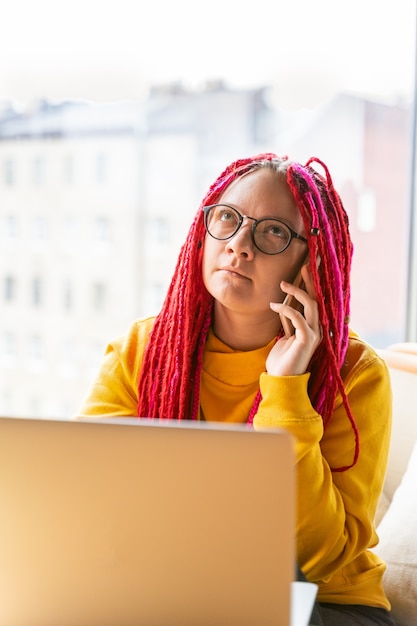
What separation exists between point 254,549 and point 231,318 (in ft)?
2.25

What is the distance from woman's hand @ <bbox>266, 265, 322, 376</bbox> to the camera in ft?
4.28

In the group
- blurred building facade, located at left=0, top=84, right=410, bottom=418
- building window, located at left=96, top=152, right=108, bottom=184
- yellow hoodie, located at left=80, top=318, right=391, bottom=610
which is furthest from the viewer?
building window, located at left=96, top=152, right=108, bottom=184

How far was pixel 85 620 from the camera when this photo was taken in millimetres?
841

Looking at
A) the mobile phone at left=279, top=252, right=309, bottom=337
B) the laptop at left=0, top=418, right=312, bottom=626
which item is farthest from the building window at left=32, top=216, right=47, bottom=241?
the laptop at left=0, top=418, right=312, bottom=626

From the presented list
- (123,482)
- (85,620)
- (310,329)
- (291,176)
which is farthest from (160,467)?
(291,176)

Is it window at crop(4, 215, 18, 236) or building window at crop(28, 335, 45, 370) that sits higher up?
window at crop(4, 215, 18, 236)

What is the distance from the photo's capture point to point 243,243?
4.37 ft

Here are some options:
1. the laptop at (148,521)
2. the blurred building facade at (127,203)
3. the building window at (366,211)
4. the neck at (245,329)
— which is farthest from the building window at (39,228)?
the laptop at (148,521)

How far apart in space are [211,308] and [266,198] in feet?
0.78

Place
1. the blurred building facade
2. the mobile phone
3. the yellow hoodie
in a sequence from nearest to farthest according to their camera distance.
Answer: the yellow hoodie → the mobile phone → the blurred building facade

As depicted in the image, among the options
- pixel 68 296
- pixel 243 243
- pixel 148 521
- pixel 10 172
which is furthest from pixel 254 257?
pixel 10 172

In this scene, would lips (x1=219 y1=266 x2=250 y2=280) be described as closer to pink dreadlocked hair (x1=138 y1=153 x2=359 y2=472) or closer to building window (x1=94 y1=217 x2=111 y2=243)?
pink dreadlocked hair (x1=138 y1=153 x2=359 y2=472)

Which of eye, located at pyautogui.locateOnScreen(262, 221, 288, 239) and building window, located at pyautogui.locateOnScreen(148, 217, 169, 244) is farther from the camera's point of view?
building window, located at pyautogui.locateOnScreen(148, 217, 169, 244)

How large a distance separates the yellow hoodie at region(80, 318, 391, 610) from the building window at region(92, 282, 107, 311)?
118 centimetres
